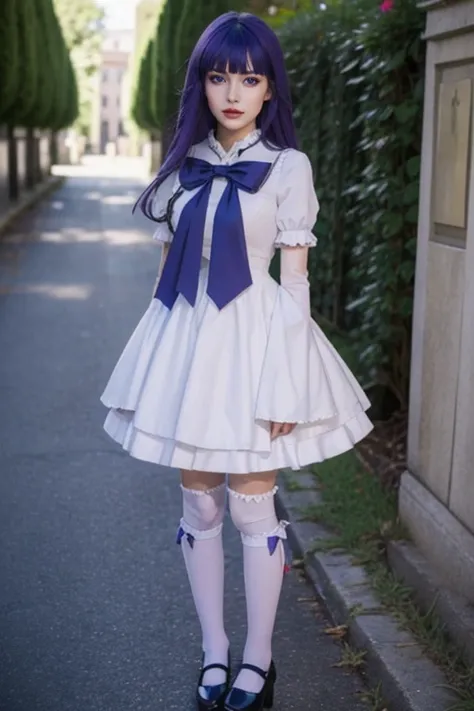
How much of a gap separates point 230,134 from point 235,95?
0.53 feet

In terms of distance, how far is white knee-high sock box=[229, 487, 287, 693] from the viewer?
2.97 meters

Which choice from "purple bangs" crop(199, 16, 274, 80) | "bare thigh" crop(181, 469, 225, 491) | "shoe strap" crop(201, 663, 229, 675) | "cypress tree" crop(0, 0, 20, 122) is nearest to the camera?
"purple bangs" crop(199, 16, 274, 80)

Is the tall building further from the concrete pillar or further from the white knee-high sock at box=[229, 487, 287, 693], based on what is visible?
the white knee-high sock at box=[229, 487, 287, 693]

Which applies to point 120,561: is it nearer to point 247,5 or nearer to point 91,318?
point 91,318

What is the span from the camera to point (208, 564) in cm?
307

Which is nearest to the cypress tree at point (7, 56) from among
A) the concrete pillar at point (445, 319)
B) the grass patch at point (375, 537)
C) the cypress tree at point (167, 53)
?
the cypress tree at point (167, 53)

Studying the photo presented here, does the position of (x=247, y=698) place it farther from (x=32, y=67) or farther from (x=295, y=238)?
(x=32, y=67)

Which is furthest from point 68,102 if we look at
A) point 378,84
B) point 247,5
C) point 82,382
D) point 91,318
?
point 378,84

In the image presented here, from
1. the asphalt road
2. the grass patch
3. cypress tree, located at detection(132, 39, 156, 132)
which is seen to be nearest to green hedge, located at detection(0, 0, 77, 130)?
cypress tree, located at detection(132, 39, 156, 132)

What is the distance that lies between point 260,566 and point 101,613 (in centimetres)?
99

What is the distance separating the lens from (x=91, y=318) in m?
9.88

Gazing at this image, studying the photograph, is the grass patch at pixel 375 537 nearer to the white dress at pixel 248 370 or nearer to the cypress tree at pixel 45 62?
the white dress at pixel 248 370

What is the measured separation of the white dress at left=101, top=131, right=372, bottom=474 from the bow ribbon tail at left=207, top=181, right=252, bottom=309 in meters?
0.03

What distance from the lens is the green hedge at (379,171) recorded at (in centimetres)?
474
